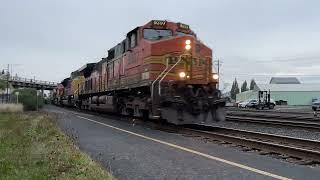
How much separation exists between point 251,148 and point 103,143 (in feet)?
13.2

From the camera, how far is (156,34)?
18.9 m

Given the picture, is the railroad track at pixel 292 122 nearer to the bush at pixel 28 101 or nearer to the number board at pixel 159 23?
the number board at pixel 159 23

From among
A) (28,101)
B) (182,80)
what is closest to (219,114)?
(182,80)

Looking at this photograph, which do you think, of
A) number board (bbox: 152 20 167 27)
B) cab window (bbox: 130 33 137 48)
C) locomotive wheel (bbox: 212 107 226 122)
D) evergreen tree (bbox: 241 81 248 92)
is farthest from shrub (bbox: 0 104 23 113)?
evergreen tree (bbox: 241 81 248 92)

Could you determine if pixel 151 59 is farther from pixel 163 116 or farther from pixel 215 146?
pixel 215 146

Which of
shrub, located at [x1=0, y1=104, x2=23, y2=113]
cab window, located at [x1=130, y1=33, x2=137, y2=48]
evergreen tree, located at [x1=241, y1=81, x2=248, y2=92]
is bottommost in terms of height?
shrub, located at [x1=0, y1=104, x2=23, y2=113]

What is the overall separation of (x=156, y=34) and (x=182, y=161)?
9.93m

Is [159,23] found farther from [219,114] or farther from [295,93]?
[295,93]

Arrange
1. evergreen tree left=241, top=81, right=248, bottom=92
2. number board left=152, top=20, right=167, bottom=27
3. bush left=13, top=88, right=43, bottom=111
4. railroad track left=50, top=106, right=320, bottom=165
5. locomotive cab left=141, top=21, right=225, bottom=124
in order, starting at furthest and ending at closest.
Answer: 1. evergreen tree left=241, top=81, right=248, bottom=92
2. bush left=13, top=88, right=43, bottom=111
3. number board left=152, top=20, right=167, bottom=27
4. locomotive cab left=141, top=21, right=225, bottom=124
5. railroad track left=50, top=106, right=320, bottom=165

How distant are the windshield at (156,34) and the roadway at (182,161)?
5789mm

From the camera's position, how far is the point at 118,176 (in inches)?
326

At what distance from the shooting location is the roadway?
8.31 meters

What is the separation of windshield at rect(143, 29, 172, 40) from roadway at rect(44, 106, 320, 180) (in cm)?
579

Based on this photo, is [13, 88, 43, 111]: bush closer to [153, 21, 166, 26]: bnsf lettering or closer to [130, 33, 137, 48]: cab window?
[130, 33, 137, 48]: cab window
